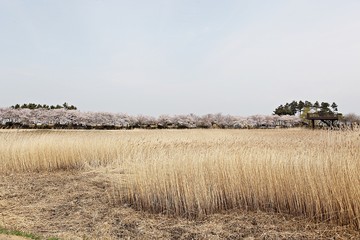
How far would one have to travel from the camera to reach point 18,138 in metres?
13.1

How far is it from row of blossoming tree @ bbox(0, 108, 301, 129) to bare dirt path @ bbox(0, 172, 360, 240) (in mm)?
40513

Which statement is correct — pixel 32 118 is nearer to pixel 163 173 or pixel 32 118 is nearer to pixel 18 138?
pixel 18 138

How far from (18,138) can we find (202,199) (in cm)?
1062

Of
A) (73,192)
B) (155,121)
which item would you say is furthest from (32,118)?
(73,192)

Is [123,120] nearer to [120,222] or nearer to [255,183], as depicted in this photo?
[120,222]

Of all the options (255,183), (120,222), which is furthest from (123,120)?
(255,183)

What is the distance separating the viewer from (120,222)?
5539 mm

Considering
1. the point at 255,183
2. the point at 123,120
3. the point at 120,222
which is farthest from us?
the point at 123,120

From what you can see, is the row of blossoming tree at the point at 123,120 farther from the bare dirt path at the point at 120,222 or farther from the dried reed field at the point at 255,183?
the dried reed field at the point at 255,183

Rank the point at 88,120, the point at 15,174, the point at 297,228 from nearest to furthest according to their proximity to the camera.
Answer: the point at 297,228, the point at 15,174, the point at 88,120

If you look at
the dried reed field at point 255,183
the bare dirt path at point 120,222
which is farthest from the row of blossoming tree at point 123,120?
the dried reed field at point 255,183

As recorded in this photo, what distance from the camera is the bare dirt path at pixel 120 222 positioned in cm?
480

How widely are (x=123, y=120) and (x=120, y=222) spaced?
55.1 m

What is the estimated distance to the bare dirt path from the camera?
15.8 ft
